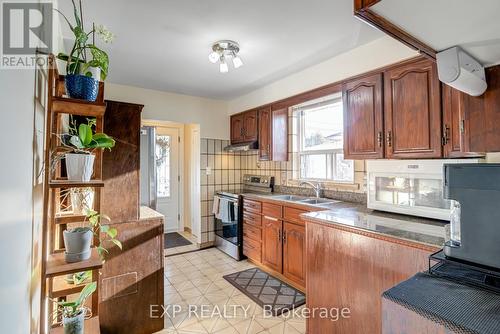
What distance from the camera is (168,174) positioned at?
199 inches

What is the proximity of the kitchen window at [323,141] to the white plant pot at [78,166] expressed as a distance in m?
2.40

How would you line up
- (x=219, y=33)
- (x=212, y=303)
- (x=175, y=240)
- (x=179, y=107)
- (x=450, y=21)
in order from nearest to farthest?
(x=450, y=21)
(x=219, y=33)
(x=212, y=303)
(x=179, y=107)
(x=175, y=240)

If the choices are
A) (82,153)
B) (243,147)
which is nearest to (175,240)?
(243,147)

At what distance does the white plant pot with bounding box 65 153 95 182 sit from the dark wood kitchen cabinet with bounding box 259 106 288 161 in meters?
2.53

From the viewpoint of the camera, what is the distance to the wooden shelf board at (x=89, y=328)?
1.14m

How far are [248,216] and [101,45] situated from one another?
2510mm

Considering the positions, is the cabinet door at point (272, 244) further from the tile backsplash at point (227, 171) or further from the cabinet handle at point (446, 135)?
the cabinet handle at point (446, 135)

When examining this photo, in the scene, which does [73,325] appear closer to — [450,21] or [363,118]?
[450,21]

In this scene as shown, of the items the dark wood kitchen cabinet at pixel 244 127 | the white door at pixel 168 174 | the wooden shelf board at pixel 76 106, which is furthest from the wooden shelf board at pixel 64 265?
the white door at pixel 168 174

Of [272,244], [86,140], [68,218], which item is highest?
[86,140]

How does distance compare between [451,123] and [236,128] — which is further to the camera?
[236,128]

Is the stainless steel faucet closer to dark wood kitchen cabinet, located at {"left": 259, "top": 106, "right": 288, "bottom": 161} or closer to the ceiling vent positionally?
dark wood kitchen cabinet, located at {"left": 259, "top": 106, "right": 288, "bottom": 161}

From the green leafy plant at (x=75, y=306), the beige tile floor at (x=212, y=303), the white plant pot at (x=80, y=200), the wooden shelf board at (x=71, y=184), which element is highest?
the wooden shelf board at (x=71, y=184)

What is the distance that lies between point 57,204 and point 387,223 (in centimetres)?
204
